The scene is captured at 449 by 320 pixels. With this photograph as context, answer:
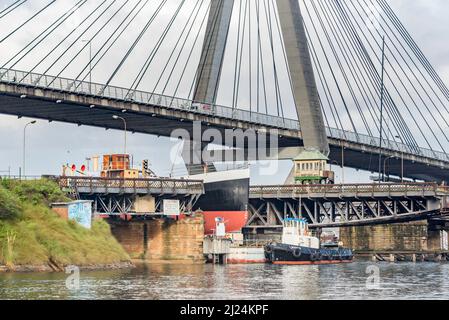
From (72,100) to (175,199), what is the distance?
16.2 metres

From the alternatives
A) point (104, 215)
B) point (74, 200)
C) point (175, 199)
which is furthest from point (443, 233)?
point (74, 200)

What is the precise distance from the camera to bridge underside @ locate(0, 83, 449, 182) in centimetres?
10938

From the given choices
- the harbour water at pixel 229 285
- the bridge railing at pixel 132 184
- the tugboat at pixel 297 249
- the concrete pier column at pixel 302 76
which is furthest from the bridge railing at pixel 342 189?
the harbour water at pixel 229 285

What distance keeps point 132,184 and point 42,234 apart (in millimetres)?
25791

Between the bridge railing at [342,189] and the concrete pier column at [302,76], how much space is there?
10631mm

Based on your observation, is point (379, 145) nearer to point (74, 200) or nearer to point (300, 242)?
point (300, 242)

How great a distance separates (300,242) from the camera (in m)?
111

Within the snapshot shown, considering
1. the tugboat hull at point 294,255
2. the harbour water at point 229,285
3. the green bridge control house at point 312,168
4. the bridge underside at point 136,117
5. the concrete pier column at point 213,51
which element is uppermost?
the concrete pier column at point 213,51

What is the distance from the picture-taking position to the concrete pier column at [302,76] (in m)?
122

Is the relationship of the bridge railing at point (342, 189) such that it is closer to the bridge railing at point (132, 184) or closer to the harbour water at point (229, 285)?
the bridge railing at point (132, 184)

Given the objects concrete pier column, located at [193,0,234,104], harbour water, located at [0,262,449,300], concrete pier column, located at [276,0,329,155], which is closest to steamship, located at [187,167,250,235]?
concrete pier column, located at [276,0,329,155]

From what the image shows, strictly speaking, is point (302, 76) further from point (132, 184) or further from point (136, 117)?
point (132, 184)

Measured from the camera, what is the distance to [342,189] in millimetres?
118438

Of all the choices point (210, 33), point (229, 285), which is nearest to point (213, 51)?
point (210, 33)
